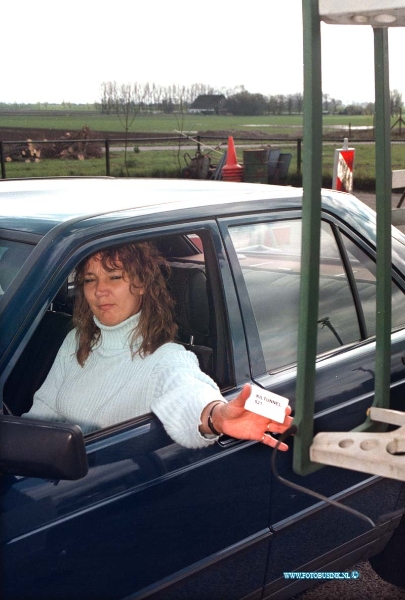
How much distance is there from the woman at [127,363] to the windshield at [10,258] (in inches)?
9.0

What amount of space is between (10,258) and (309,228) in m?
1.21

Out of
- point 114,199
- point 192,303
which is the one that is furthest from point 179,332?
point 114,199

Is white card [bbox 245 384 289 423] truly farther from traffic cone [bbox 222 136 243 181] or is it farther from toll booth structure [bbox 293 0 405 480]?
traffic cone [bbox 222 136 243 181]

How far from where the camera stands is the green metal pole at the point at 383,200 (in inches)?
55.1

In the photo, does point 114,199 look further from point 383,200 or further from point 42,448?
point 383,200

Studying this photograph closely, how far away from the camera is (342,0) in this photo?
4.12 feet

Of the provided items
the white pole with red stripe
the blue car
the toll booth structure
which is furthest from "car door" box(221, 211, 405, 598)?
the white pole with red stripe

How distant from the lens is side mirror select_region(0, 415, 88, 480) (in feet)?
5.44

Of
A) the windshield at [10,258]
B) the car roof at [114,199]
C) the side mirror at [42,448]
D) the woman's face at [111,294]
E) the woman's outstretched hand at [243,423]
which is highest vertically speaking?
the car roof at [114,199]

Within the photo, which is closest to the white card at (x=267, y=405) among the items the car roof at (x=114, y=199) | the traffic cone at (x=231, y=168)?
the car roof at (x=114, y=199)

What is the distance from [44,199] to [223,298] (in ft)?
2.16

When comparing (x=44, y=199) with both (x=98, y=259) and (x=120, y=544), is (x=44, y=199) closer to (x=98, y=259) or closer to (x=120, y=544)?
(x=98, y=259)

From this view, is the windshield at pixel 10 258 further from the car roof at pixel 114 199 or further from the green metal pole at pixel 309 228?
the green metal pole at pixel 309 228

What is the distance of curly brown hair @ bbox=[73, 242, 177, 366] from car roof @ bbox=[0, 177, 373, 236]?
0.13 m
